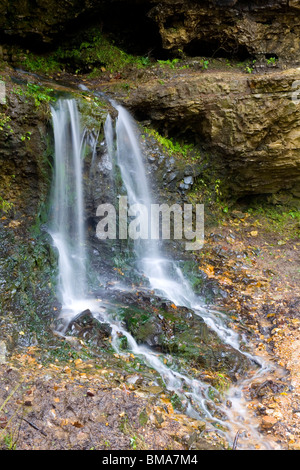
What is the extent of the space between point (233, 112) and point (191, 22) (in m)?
2.45

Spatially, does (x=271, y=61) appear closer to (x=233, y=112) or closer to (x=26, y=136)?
(x=233, y=112)

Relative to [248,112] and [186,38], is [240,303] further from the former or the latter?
[186,38]

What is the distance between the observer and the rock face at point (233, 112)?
25.1 feet

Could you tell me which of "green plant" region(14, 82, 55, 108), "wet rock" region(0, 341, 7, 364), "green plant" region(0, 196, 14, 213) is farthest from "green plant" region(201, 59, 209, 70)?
"wet rock" region(0, 341, 7, 364)

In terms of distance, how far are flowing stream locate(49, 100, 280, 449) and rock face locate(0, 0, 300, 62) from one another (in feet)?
7.80

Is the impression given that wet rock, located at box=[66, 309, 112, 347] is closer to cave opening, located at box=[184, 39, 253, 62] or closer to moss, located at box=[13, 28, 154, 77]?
moss, located at box=[13, 28, 154, 77]

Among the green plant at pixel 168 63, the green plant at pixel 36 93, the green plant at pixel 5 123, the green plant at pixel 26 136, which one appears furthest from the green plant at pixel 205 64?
the green plant at pixel 5 123

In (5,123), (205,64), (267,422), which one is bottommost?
(267,422)

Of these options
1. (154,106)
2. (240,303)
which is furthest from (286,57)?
(240,303)

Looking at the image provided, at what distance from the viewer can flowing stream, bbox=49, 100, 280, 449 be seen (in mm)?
4602

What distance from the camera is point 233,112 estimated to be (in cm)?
775

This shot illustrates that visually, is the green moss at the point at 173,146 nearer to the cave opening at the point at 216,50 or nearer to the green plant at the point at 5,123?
the cave opening at the point at 216,50

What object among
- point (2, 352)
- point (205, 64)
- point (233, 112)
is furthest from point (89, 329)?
point (205, 64)

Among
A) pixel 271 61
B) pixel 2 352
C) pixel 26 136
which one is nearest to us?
pixel 2 352
